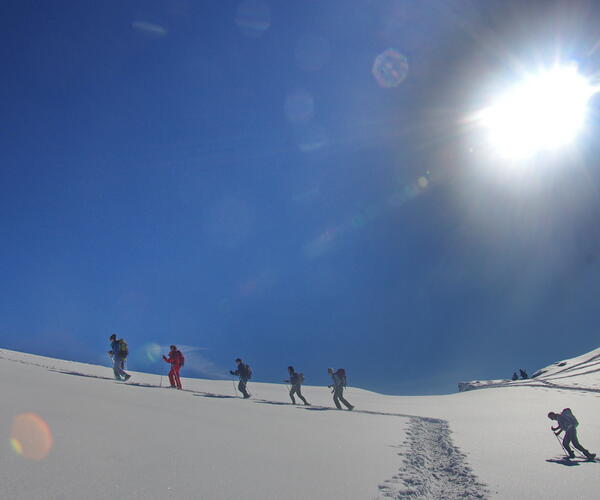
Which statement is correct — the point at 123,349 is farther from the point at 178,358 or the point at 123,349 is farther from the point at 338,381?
the point at 338,381

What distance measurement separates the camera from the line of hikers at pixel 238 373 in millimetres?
16188

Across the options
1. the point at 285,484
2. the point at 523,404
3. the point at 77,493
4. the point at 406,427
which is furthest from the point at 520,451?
the point at 523,404

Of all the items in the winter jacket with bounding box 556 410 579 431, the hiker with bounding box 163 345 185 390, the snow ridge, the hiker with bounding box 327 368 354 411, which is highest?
the hiker with bounding box 163 345 185 390

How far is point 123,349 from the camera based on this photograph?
17109 millimetres

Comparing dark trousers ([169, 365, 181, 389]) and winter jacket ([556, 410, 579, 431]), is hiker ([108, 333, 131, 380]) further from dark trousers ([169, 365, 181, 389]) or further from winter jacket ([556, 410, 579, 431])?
winter jacket ([556, 410, 579, 431])

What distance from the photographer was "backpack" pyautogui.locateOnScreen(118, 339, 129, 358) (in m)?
17.0

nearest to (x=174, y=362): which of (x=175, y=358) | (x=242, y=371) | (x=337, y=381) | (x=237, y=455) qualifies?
(x=175, y=358)

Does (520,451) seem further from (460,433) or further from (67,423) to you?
(67,423)

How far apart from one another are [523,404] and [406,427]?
42.0 ft

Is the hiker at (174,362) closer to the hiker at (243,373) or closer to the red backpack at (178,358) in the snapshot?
the red backpack at (178,358)

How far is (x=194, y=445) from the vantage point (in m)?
6.52

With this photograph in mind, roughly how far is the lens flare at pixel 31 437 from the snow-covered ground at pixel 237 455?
2 centimetres

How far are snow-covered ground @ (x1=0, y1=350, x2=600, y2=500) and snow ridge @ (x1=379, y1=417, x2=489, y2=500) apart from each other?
0.03m

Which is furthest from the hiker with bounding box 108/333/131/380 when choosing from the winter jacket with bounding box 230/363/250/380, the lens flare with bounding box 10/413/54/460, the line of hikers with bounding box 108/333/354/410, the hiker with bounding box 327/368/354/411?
the lens flare with bounding box 10/413/54/460
